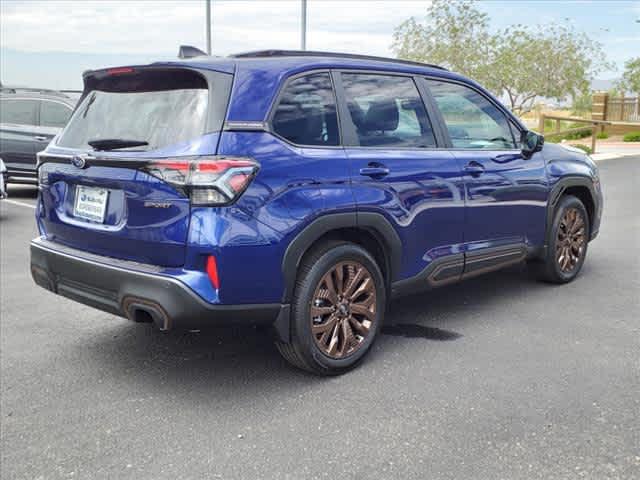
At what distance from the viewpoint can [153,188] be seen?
348 centimetres

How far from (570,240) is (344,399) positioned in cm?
316

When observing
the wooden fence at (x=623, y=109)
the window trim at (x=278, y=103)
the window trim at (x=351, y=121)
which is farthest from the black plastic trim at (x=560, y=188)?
the wooden fence at (x=623, y=109)

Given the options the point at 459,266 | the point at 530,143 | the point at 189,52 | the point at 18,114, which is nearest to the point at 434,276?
the point at 459,266

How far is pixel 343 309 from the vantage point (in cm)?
402

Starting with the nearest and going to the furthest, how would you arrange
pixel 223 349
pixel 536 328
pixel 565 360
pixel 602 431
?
pixel 602 431
pixel 565 360
pixel 223 349
pixel 536 328

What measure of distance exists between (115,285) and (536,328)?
2840 mm

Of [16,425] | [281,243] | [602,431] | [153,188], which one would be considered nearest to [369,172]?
[281,243]

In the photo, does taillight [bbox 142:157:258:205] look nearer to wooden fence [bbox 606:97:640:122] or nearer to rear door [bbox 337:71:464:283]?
rear door [bbox 337:71:464:283]

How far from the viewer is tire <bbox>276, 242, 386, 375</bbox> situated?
3764 millimetres

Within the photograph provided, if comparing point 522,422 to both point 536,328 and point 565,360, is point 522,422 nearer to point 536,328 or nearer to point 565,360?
point 565,360

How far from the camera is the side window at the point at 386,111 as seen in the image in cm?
418

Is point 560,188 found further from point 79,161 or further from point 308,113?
point 79,161

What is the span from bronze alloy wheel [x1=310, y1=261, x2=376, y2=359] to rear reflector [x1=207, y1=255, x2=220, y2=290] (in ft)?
1.95

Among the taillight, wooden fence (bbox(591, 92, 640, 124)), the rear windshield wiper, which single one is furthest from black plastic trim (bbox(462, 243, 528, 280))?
wooden fence (bbox(591, 92, 640, 124))
